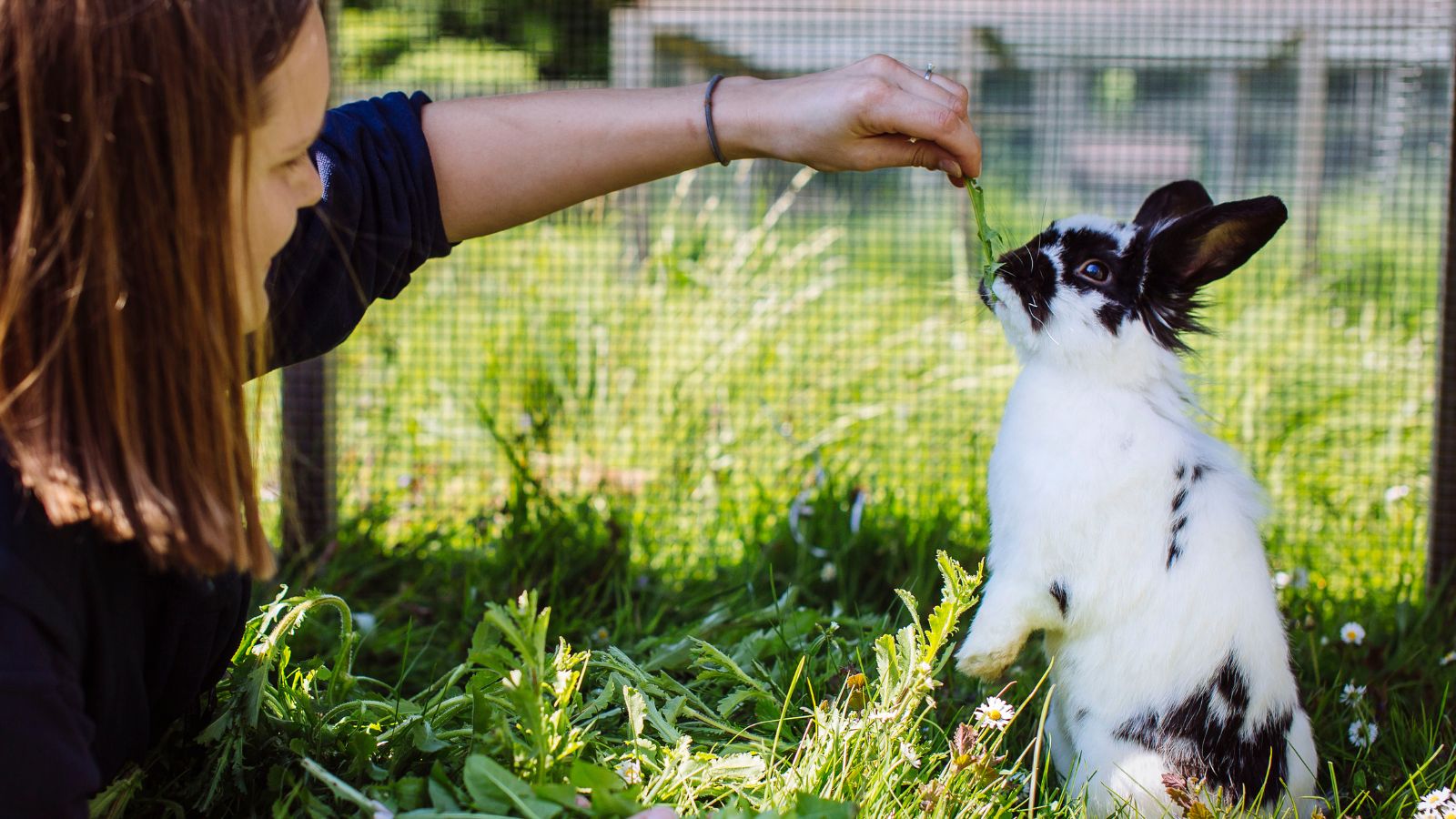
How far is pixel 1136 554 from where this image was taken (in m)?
2.04

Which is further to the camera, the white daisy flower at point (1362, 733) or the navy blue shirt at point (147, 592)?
the white daisy flower at point (1362, 733)

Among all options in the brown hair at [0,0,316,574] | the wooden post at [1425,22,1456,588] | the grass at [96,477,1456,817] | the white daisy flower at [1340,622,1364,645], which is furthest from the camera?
the wooden post at [1425,22,1456,588]

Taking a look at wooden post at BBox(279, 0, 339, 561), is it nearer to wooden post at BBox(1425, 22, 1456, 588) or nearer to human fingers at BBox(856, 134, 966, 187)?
human fingers at BBox(856, 134, 966, 187)

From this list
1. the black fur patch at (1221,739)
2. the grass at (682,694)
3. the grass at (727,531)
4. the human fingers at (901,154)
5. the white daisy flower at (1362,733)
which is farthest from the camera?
the white daisy flower at (1362,733)

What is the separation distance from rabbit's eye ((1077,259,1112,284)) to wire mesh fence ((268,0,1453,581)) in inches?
45.5

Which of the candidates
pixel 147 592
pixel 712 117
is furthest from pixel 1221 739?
pixel 147 592

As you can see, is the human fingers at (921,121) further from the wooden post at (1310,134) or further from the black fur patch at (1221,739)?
the wooden post at (1310,134)

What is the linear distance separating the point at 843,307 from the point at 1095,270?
2619 millimetres

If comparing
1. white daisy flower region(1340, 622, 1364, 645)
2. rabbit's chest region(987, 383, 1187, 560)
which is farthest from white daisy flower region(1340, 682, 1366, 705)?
rabbit's chest region(987, 383, 1187, 560)

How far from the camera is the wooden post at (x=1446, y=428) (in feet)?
11.1

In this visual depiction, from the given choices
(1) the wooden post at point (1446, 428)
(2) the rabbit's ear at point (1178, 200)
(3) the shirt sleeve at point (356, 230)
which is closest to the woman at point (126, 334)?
(3) the shirt sleeve at point (356, 230)

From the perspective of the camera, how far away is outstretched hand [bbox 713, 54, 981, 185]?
2.04 m

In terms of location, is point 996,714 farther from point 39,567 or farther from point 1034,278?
point 39,567

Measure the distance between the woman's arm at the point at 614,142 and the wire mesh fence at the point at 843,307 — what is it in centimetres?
120
